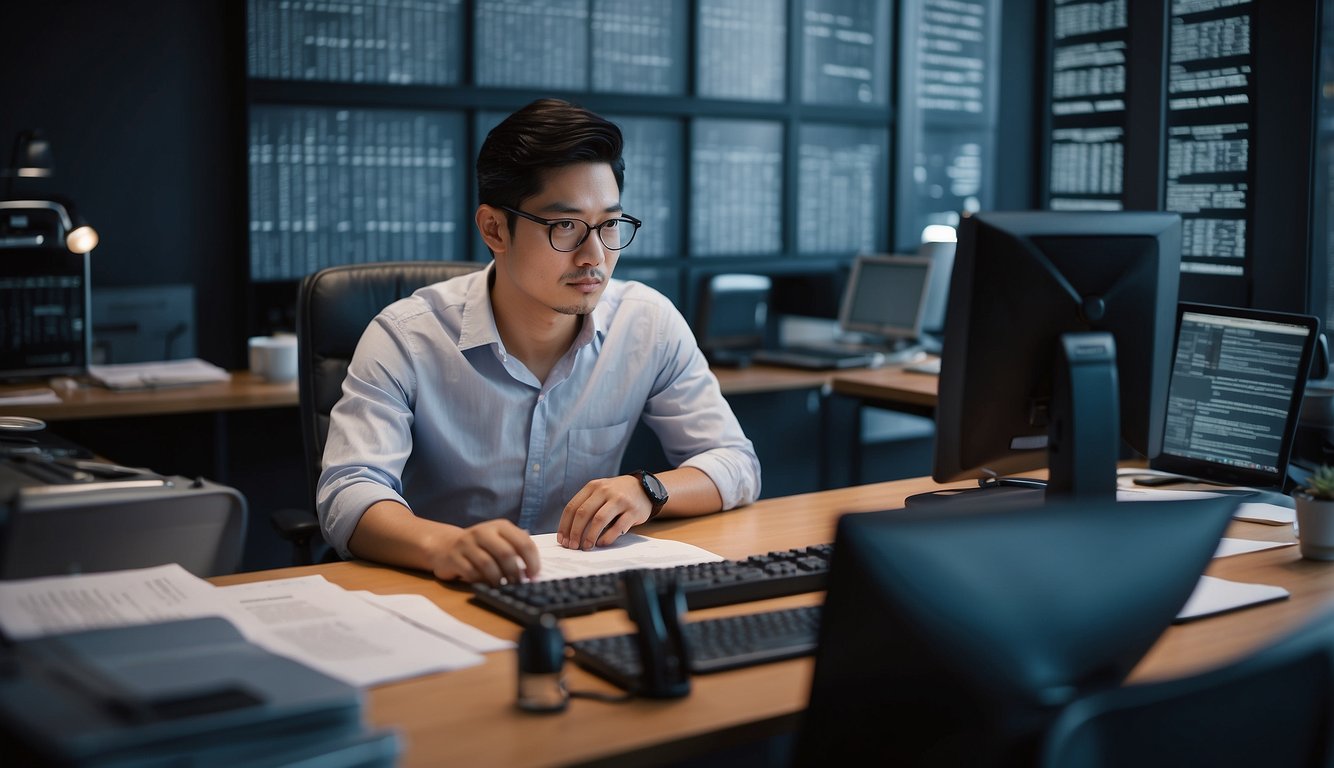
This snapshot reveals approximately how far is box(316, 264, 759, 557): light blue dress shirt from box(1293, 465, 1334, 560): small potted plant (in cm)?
83

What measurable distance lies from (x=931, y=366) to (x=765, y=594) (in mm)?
2347

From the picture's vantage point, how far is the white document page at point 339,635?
1.31m

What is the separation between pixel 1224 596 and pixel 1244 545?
328 mm

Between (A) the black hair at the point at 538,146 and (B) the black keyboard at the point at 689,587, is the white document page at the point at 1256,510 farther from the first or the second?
(A) the black hair at the point at 538,146

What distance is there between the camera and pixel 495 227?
7.01 ft

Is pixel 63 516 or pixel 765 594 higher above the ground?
pixel 63 516

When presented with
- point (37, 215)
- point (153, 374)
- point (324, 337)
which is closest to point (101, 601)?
point (324, 337)

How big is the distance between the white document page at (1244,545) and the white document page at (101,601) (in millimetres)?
1379

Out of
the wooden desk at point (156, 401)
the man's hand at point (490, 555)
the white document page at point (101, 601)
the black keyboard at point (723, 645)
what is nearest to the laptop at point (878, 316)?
the wooden desk at point (156, 401)

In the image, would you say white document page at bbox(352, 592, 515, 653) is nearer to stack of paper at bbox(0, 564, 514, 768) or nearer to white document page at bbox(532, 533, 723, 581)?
stack of paper at bbox(0, 564, 514, 768)

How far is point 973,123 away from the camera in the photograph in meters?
5.41

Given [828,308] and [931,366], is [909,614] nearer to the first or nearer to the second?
[931,366]

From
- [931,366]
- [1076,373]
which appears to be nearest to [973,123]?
[931,366]

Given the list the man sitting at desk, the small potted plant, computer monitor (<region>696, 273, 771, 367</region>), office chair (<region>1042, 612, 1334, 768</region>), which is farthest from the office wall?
office chair (<region>1042, 612, 1334, 768</region>)
